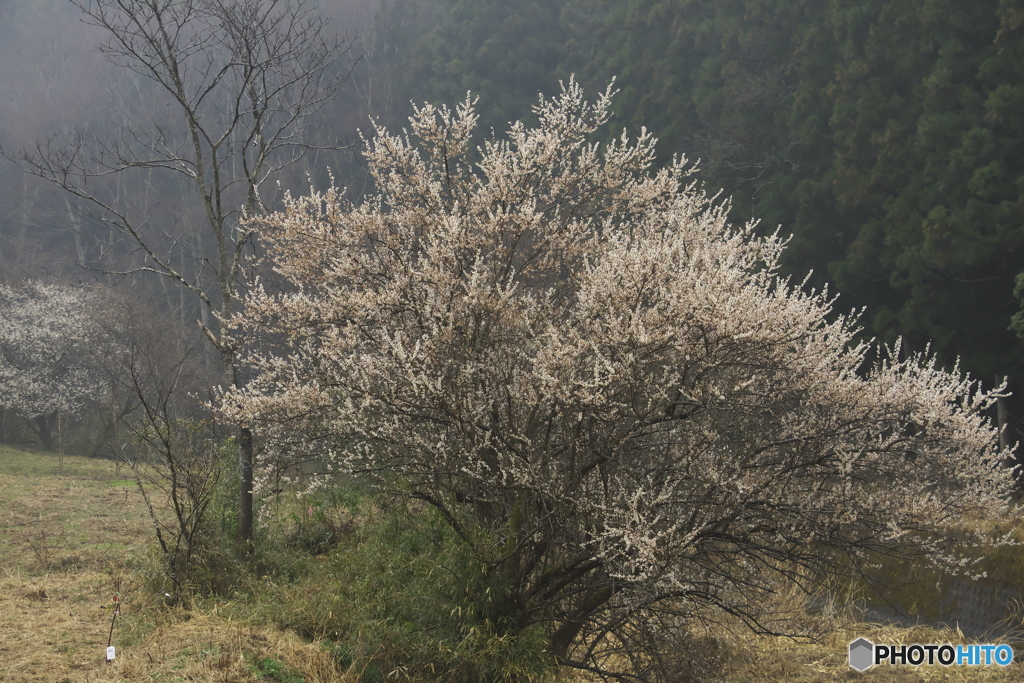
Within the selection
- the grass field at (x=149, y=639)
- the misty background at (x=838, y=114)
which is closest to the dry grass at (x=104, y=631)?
the grass field at (x=149, y=639)

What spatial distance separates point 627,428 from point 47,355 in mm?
23176

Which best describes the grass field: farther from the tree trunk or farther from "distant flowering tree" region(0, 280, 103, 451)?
"distant flowering tree" region(0, 280, 103, 451)

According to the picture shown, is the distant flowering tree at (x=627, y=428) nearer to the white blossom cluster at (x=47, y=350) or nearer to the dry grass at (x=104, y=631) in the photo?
the dry grass at (x=104, y=631)

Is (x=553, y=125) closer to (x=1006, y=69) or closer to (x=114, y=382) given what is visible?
(x=1006, y=69)

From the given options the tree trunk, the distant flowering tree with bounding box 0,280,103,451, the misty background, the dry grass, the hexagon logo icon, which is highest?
the misty background

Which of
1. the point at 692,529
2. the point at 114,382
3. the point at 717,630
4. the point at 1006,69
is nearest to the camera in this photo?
the point at 692,529

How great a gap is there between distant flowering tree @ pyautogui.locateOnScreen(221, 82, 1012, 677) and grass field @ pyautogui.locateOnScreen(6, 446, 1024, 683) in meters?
1.17

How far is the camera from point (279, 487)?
774 cm

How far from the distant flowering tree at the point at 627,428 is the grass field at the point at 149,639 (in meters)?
1.17

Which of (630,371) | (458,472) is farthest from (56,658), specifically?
(630,371)

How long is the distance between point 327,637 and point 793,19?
1419 centimetres

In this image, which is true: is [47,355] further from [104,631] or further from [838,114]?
[838,114]

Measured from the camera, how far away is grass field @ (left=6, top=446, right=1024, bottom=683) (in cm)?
555

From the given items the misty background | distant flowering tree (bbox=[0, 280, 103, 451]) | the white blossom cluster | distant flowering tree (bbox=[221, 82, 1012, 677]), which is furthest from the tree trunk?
the white blossom cluster
